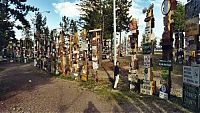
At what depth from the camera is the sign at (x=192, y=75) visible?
15770mm

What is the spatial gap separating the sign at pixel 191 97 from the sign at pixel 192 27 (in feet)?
8.26

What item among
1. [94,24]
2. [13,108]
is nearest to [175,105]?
[13,108]

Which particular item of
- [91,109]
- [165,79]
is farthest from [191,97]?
[91,109]

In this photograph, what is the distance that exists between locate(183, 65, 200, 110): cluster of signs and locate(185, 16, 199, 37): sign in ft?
5.42

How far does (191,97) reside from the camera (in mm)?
16312

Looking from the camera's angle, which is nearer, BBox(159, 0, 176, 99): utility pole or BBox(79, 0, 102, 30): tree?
BBox(159, 0, 176, 99): utility pole

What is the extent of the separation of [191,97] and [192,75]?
3.38 ft

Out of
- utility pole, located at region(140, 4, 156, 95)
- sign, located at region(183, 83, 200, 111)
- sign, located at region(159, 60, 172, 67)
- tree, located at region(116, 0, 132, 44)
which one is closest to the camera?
sign, located at region(183, 83, 200, 111)

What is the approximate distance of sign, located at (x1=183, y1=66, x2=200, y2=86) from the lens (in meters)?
15.8

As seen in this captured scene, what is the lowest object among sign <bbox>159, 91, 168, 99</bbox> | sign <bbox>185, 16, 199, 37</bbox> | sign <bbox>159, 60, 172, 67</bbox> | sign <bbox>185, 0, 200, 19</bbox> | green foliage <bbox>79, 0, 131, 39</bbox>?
sign <bbox>159, 91, 168, 99</bbox>

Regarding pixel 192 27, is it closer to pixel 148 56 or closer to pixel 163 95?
pixel 163 95

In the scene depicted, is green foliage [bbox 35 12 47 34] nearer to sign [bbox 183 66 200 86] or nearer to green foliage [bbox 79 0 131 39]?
green foliage [bbox 79 0 131 39]

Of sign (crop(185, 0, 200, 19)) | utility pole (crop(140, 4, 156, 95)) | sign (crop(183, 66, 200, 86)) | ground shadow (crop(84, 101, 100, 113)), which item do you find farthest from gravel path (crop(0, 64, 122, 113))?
sign (crop(185, 0, 200, 19))

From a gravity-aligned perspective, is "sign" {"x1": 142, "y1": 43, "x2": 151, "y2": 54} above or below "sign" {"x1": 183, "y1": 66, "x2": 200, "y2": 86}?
above
